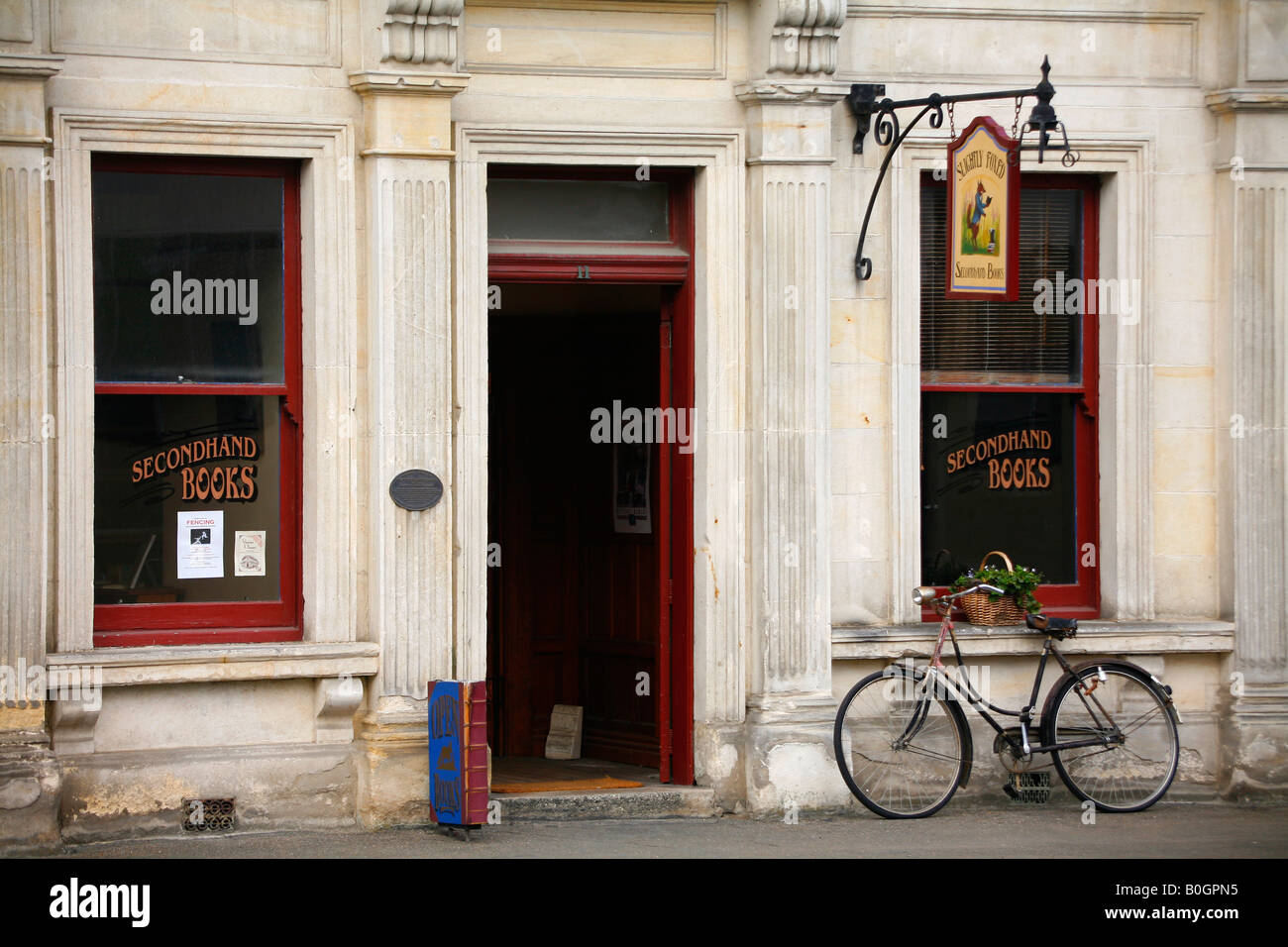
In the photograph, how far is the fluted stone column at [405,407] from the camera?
9359mm

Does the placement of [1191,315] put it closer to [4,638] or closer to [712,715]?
[712,715]

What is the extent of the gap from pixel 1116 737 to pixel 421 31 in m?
5.80

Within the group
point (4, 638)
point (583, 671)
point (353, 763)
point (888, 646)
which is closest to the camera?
point (4, 638)

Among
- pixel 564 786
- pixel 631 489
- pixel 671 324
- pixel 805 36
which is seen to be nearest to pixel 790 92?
pixel 805 36

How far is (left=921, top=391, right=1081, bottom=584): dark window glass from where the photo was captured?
10.6 metres

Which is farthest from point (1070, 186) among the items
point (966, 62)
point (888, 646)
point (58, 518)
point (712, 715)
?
point (58, 518)

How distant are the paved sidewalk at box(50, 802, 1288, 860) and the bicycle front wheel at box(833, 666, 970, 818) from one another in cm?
18

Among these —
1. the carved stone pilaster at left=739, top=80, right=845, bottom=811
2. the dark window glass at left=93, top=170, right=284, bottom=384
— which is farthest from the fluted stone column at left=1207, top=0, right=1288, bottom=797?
the dark window glass at left=93, top=170, right=284, bottom=384

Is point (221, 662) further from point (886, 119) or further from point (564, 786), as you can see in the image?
point (886, 119)

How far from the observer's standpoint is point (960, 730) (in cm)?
995

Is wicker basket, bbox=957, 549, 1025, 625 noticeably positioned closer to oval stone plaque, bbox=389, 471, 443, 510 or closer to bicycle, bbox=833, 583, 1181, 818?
bicycle, bbox=833, 583, 1181, 818

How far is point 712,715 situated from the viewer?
9992 mm

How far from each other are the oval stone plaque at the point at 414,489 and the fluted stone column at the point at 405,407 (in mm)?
39

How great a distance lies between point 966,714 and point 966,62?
4.03 m
